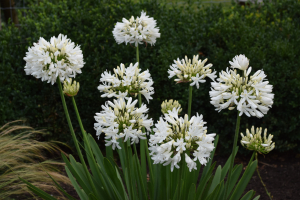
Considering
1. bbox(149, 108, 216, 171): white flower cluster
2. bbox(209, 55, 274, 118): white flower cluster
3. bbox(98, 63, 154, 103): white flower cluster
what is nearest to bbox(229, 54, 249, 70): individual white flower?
bbox(209, 55, 274, 118): white flower cluster

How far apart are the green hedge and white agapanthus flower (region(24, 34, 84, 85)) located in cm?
214

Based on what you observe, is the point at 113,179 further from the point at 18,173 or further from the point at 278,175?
the point at 278,175

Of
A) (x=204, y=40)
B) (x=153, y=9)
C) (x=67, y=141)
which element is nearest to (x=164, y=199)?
(x=67, y=141)

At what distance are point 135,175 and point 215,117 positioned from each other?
215cm

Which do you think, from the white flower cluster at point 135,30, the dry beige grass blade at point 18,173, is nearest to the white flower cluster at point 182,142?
the white flower cluster at point 135,30

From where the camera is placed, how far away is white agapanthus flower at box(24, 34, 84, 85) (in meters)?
1.87

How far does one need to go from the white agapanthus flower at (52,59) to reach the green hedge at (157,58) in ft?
7.02

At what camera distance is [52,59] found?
1904 millimetres

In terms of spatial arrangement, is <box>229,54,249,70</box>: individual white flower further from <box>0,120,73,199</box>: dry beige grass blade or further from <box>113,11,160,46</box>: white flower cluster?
<box>0,120,73,199</box>: dry beige grass blade

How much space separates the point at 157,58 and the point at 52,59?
7.50ft

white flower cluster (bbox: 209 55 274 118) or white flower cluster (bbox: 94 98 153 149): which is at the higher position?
white flower cluster (bbox: 209 55 274 118)

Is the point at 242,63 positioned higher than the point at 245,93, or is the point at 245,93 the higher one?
the point at 242,63

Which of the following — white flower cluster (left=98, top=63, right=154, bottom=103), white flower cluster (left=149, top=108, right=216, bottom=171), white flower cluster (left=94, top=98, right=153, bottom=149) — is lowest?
white flower cluster (left=149, top=108, right=216, bottom=171)

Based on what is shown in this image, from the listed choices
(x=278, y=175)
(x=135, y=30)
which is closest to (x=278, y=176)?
(x=278, y=175)
